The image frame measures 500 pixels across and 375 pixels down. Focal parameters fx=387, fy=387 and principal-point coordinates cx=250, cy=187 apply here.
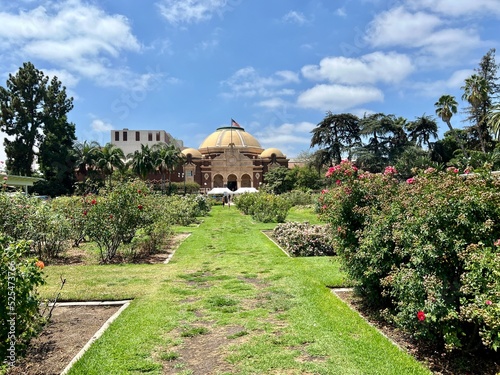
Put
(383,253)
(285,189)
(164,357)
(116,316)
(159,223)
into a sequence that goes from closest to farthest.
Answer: (164,357)
(383,253)
(116,316)
(159,223)
(285,189)

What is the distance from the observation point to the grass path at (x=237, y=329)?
361 centimetres

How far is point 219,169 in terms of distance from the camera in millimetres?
70938

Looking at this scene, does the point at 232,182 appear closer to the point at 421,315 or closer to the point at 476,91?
the point at 476,91

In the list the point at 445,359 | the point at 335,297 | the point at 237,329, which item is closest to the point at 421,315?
the point at 445,359

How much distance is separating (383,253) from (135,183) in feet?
23.2

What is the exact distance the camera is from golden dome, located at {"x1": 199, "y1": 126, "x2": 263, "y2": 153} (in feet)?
261

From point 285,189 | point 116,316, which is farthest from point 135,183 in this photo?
point 285,189

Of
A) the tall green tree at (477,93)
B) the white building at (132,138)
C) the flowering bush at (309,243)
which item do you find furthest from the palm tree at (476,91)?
the white building at (132,138)

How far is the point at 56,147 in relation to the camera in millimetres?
49219

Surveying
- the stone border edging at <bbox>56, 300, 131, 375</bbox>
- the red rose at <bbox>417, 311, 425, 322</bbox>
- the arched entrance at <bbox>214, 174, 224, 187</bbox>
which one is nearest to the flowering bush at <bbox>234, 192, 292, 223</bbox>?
the stone border edging at <bbox>56, 300, 131, 375</bbox>

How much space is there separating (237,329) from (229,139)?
250 feet

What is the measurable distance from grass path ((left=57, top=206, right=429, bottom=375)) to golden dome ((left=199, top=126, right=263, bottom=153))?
7072cm

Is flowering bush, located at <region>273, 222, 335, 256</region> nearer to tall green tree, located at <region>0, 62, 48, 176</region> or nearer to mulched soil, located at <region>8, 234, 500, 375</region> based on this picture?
mulched soil, located at <region>8, 234, 500, 375</region>

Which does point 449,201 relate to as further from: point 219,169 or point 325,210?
point 219,169
